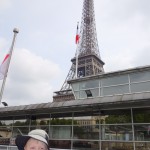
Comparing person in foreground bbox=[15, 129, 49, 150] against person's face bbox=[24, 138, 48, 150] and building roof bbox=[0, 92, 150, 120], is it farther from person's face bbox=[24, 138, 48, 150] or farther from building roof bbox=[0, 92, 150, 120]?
building roof bbox=[0, 92, 150, 120]

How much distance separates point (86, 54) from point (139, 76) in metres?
52.0

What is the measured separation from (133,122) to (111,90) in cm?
417

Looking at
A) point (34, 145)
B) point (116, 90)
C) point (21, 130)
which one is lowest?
point (34, 145)

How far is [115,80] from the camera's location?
52.7ft

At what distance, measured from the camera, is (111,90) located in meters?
15.6

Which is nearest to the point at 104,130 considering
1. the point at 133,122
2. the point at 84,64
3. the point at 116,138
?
the point at 116,138

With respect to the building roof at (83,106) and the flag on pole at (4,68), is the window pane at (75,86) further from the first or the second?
the flag on pole at (4,68)

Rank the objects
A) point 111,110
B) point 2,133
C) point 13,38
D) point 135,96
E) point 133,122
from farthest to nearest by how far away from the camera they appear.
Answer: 1. point 13,38
2. point 2,133
3. point 111,110
4. point 133,122
5. point 135,96

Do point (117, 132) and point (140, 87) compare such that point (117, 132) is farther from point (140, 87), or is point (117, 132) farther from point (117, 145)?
A: point (140, 87)

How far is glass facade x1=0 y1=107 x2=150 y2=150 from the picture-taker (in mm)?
11458

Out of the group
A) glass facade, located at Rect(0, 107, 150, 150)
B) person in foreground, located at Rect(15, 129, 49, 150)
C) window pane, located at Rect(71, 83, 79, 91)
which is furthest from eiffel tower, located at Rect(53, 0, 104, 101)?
person in foreground, located at Rect(15, 129, 49, 150)

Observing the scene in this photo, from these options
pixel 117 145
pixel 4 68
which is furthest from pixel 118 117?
pixel 4 68

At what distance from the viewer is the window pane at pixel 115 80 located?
51.7ft

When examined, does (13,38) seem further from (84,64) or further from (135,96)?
(84,64)
